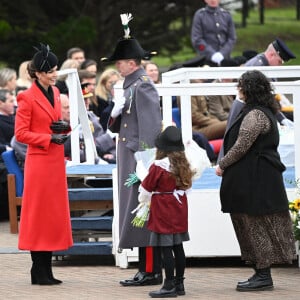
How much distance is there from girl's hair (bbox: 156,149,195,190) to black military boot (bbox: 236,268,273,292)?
3.13 feet

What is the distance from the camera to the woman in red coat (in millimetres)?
9961

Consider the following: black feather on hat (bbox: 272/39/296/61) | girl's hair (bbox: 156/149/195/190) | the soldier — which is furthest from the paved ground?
the soldier

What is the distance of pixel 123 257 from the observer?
35.9ft

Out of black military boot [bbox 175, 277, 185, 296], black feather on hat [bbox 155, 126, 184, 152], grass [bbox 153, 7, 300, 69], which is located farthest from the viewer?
grass [bbox 153, 7, 300, 69]

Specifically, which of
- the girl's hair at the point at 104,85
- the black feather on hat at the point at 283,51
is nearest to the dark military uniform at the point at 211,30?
the girl's hair at the point at 104,85

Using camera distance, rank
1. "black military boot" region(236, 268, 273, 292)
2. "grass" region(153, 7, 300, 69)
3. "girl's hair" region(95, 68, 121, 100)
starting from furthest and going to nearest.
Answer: "grass" region(153, 7, 300, 69)
"girl's hair" region(95, 68, 121, 100)
"black military boot" region(236, 268, 273, 292)

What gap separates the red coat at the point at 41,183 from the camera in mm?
9969

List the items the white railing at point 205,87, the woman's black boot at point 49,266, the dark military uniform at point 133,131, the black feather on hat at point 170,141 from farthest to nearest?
the white railing at point 205,87, the woman's black boot at point 49,266, the dark military uniform at point 133,131, the black feather on hat at point 170,141

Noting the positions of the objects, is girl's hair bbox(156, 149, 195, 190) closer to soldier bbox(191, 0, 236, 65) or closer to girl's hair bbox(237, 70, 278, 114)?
girl's hair bbox(237, 70, 278, 114)

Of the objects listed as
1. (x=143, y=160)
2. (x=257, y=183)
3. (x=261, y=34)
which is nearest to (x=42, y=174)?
(x=143, y=160)

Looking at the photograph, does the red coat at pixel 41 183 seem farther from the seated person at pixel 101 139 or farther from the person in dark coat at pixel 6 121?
the person in dark coat at pixel 6 121

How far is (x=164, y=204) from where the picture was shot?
9.33 m

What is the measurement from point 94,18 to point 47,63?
1412cm

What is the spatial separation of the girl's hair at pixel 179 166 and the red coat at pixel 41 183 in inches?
43.4
